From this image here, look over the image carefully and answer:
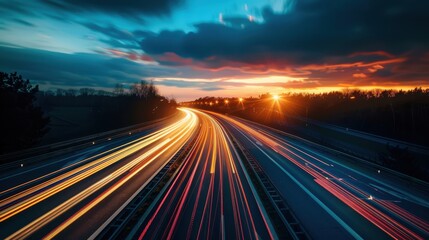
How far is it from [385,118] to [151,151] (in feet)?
167

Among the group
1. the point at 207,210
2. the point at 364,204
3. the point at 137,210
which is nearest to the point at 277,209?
the point at 207,210

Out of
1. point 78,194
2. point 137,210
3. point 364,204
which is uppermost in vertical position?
point 364,204

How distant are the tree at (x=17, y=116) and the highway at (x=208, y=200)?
23.0ft

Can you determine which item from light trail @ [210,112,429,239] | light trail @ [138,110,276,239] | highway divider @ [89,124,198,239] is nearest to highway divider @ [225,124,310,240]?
light trail @ [138,110,276,239]

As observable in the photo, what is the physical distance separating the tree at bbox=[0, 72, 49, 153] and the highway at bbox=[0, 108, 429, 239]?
7.00 m

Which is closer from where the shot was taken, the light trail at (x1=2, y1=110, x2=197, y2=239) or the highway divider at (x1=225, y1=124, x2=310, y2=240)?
the highway divider at (x1=225, y1=124, x2=310, y2=240)

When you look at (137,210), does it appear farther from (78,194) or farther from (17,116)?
(17,116)

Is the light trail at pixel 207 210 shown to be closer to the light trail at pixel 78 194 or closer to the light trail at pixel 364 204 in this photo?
the light trail at pixel 78 194

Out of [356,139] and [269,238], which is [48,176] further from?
[356,139]

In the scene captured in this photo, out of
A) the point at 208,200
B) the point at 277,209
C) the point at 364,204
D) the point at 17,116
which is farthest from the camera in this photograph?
the point at 17,116

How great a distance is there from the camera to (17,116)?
1089 inches

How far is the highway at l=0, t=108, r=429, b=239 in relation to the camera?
35.7 ft

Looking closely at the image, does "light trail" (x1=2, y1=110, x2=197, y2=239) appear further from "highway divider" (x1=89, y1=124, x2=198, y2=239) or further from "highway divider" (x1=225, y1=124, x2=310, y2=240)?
"highway divider" (x1=225, y1=124, x2=310, y2=240)

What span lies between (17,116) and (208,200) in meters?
23.8
